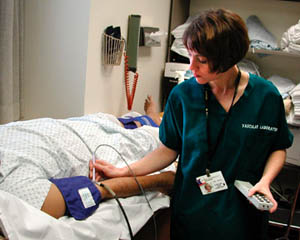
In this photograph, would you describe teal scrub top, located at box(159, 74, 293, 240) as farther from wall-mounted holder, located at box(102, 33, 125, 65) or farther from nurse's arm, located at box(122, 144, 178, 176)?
wall-mounted holder, located at box(102, 33, 125, 65)

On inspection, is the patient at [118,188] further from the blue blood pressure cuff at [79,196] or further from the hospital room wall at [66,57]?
the hospital room wall at [66,57]

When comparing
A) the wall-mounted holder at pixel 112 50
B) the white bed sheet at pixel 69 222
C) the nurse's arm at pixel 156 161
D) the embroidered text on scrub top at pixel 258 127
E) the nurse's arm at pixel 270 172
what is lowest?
the white bed sheet at pixel 69 222

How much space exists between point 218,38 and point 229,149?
0.39 meters

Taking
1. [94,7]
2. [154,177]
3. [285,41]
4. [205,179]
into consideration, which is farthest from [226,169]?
[285,41]

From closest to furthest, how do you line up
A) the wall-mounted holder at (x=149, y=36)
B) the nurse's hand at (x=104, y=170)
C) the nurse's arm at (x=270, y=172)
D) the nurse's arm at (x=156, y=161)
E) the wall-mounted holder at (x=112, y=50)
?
1. the nurse's arm at (x=270, y=172)
2. the nurse's arm at (x=156, y=161)
3. the nurse's hand at (x=104, y=170)
4. the wall-mounted holder at (x=112, y=50)
5. the wall-mounted holder at (x=149, y=36)

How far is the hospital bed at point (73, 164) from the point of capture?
972mm

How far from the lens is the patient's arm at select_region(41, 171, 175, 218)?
1139mm

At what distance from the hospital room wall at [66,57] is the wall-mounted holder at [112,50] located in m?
0.04

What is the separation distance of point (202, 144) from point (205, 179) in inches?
4.9

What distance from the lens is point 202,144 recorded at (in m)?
1.17

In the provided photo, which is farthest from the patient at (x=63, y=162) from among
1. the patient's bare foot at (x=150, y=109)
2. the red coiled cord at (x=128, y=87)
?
the patient's bare foot at (x=150, y=109)

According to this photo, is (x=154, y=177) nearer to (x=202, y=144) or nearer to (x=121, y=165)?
(x=121, y=165)

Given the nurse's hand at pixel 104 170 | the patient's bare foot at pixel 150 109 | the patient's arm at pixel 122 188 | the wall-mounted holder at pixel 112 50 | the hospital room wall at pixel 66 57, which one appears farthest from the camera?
the patient's bare foot at pixel 150 109

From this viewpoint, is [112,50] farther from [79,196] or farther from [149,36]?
[79,196]
